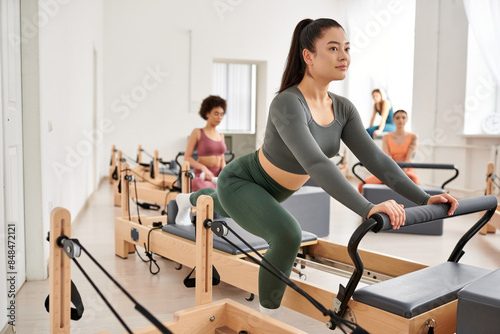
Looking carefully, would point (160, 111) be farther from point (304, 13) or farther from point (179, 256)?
point (179, 256)

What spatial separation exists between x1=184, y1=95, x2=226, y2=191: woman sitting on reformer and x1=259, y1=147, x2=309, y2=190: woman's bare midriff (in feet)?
7.31

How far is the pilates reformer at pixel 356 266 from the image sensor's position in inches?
55.4

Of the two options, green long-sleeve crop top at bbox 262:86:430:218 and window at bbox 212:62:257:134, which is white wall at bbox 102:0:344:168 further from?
green long-sleeve crop top at bbox 262:86:430:218

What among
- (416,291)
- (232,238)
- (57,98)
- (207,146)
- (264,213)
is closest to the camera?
(416,291)

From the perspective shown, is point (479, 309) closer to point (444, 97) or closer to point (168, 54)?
point (444, 97)

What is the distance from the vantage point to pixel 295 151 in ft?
4.74

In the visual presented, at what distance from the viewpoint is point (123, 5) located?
27.3 ft

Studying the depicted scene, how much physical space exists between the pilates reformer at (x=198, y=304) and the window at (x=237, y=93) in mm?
7990

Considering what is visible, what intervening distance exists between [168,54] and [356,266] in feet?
25.4

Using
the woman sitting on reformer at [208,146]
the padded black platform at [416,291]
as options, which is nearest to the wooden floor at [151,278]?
the padded black platform at [416,291]

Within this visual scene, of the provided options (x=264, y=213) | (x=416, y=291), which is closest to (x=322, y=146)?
(x=264, y=213)

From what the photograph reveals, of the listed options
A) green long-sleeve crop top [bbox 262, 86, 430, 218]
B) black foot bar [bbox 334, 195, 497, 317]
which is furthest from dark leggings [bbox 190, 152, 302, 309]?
black foot bar [bbox 334, 195, 497, 317]

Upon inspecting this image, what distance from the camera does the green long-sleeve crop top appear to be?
137 centimetres

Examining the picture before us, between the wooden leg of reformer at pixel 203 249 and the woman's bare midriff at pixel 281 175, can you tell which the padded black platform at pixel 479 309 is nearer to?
the woman's bare midriff at pixel 281 175
